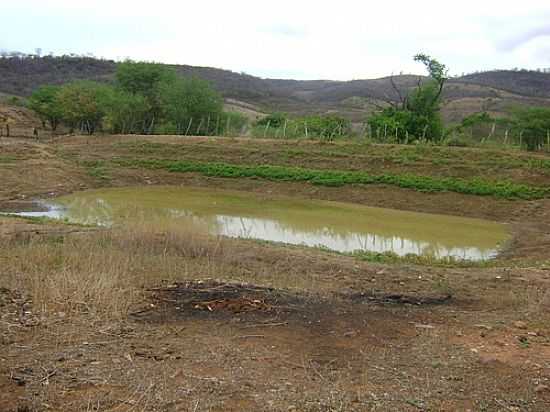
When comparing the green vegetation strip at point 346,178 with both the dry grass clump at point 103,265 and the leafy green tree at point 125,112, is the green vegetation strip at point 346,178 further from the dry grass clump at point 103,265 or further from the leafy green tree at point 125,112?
the dry grass clump at point 103,265

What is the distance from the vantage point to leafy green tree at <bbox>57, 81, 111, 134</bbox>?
3662 centimetres

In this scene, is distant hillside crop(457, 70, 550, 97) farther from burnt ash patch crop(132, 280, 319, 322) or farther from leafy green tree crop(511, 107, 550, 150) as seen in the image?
burnt ash patch crop(132, 280, 319, 322)

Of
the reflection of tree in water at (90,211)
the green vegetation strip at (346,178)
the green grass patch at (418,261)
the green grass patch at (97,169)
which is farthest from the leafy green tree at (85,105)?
the green grass patch at (418,261)

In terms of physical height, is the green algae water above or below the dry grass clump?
below

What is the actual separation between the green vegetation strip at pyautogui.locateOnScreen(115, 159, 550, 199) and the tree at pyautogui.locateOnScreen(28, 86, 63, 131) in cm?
1372

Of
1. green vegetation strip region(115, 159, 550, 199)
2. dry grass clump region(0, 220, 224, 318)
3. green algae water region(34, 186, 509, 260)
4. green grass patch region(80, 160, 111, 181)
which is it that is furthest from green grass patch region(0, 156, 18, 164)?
dry grass clump region(0, 220, 224, 318)

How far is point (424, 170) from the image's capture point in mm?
23625

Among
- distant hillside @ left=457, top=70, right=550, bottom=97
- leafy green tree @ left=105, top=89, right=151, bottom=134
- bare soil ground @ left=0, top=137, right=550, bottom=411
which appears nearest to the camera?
bare soil ground @ left=0, top=137, right=550, bottom=411

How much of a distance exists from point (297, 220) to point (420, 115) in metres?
16.6

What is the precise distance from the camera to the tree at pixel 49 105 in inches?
1523

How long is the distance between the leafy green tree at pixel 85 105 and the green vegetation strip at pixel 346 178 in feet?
34.9

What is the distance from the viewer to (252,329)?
250 inches

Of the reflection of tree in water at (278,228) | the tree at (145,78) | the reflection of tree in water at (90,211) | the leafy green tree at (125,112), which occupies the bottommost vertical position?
the reflection of tree in water at (90,211)

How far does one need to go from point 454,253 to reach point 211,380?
34.2ft
